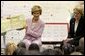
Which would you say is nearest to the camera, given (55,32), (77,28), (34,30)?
(77,28)

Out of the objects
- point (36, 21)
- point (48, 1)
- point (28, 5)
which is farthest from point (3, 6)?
point (36, 21)

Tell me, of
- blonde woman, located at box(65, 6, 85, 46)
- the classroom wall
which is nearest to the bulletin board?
the classroom wall

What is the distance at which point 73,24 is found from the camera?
3.43 m

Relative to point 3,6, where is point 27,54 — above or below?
below

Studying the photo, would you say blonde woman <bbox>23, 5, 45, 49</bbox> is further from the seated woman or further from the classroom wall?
the classroom wall

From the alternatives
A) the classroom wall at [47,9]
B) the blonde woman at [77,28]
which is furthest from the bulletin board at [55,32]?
the blonde woman at [77,28]

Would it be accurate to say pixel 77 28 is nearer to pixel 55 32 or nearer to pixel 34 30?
pixel 34 30

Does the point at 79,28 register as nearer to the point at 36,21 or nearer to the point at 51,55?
the point at 36,21

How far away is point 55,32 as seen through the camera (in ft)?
14.7

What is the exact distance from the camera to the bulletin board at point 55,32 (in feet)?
14.5

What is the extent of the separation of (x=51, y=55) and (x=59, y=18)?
7.63ft

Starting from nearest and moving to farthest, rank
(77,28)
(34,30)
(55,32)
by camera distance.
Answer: (77,28) → (34,30) → (55,32)

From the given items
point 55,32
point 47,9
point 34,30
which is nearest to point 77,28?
point 34,30

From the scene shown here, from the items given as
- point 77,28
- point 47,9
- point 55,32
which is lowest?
point 55,32
